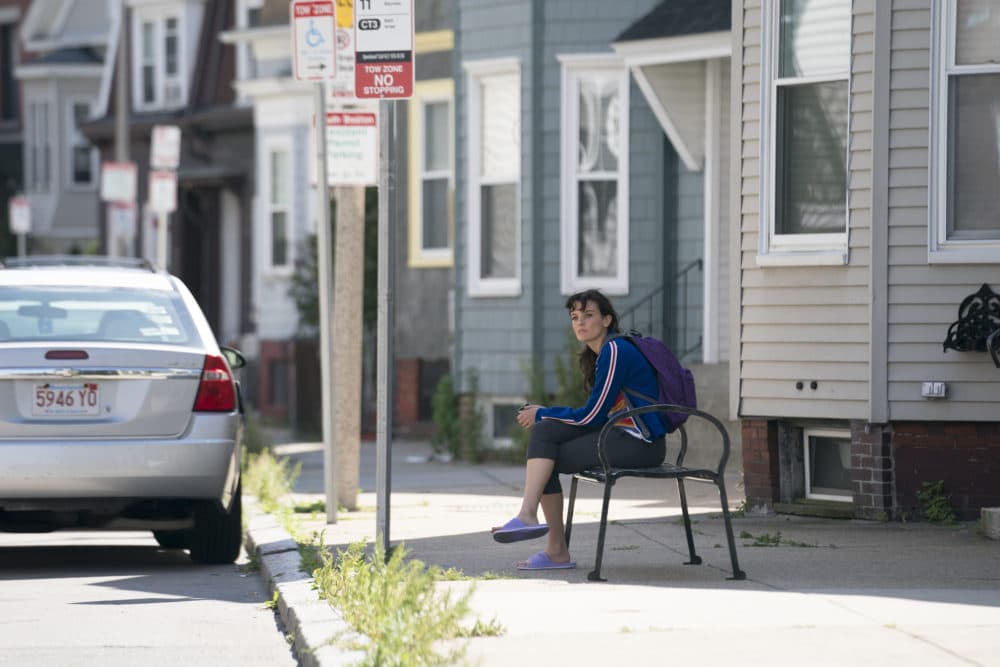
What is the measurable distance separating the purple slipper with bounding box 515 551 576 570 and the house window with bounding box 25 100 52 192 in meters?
40.0

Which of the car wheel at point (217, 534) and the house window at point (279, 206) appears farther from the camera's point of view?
the house window at point (279, 206)

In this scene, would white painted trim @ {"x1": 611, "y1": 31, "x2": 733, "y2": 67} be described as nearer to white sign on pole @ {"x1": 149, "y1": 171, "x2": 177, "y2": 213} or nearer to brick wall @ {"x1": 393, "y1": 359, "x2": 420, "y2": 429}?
white sign on pole @ {"x1": 149, "y1": 171, "x2": 177, "y2": 213}

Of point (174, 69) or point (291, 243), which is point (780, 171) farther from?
point (174, 69)

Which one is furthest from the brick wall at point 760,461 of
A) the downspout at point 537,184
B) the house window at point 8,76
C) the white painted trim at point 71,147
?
the house window at point 8,76

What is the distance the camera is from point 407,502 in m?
13.5

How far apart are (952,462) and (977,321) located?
33.5 inches

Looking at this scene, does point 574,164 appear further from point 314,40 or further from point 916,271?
point 916,271

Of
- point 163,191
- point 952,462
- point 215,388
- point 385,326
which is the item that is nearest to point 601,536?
point 385,326

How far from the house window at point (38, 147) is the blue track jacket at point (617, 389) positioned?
4016 centimetres

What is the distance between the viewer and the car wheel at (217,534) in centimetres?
1048

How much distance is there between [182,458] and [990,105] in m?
4.95

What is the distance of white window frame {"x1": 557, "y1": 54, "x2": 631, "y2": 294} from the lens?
1753 centimetres

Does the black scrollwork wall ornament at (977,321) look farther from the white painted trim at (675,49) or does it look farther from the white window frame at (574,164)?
the white window frame at (574,164)

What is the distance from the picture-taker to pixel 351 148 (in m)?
12.0
